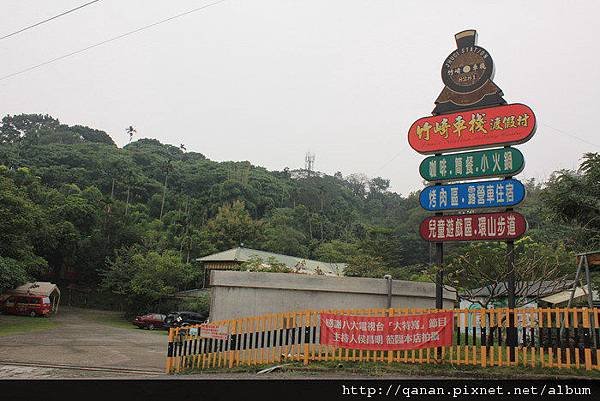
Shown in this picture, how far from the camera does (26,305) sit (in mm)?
34156

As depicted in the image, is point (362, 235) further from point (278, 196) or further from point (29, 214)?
point (29, 214)

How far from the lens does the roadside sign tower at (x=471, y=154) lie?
37.7 ft

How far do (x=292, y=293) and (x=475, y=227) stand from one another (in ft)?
16.9

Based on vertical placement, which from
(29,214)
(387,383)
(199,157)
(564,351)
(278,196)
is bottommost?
(387,383)

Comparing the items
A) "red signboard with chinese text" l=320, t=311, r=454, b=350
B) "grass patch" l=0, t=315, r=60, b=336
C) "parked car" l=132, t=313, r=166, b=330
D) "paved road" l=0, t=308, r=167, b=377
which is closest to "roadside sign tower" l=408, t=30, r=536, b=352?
"red signboard with chinese text" l=320, t=311, r=454, b=350

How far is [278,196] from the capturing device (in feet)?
265

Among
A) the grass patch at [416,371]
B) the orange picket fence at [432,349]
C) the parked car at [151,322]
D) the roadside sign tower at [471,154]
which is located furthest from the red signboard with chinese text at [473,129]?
the parked car at [151,322]

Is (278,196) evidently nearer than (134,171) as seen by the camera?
No

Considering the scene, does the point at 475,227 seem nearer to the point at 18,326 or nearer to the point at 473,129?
the point at 473,129

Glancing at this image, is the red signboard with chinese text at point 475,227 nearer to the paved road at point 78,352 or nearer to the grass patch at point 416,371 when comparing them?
the grass patch at point 416,371

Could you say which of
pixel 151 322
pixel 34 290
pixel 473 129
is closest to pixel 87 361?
pixel 473 129

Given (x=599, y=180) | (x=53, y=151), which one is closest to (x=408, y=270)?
(x=599, y=180)

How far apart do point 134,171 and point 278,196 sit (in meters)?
23.6

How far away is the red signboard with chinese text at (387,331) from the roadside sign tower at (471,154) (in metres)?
2.06
